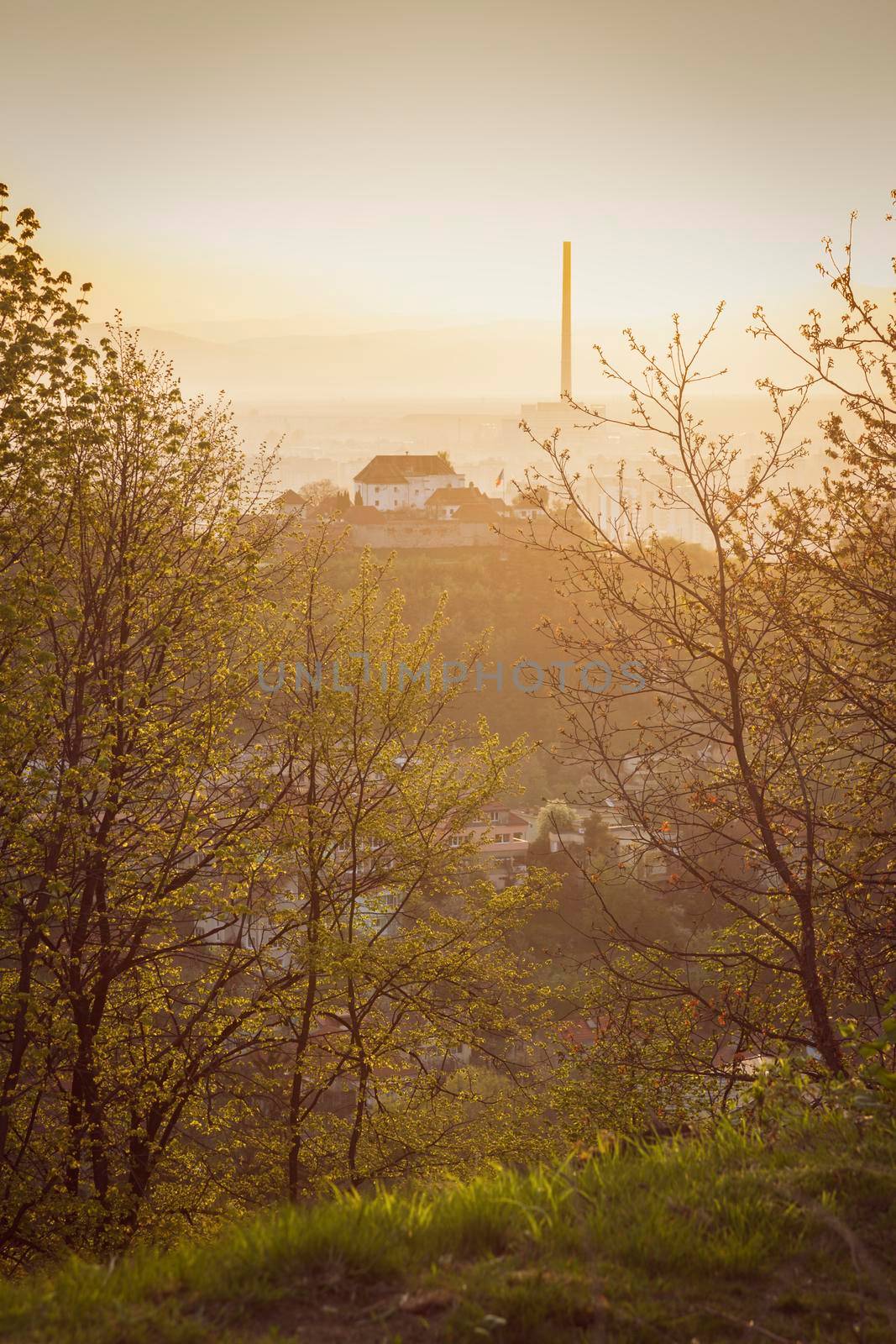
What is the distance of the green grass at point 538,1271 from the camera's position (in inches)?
112

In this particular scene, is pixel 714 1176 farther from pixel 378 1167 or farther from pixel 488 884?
pixel 488 884

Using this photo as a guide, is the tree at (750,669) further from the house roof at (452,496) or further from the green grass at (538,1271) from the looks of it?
the house roof at (452,496)

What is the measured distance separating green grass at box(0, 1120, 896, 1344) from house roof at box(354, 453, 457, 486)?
3236 inches

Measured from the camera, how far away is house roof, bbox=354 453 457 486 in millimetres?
84062

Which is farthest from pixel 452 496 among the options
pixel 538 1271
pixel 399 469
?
pixel 538 1271

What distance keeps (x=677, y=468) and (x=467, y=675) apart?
407cm

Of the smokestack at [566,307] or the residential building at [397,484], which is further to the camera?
the smokestack at [566,307]

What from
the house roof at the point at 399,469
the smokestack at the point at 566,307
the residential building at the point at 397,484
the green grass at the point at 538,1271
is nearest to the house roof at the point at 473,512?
the residential building at the point at 397,484

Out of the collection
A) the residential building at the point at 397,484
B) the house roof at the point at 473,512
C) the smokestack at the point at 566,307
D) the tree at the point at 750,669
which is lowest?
the tree at the point at 750,669

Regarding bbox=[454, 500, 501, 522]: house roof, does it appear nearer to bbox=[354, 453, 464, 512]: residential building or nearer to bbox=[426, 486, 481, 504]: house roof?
bbox=[426, 486, 481, 504]: house roof

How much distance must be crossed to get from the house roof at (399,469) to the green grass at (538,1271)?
82187 millimetres

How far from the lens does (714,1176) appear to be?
3617mm

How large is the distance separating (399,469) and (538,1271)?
8430 centimetres

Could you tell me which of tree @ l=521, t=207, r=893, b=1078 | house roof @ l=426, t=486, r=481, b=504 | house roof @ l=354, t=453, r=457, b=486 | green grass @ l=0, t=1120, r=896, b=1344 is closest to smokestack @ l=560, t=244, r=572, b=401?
house roof @ l=354, t=453, r=457, b=486
